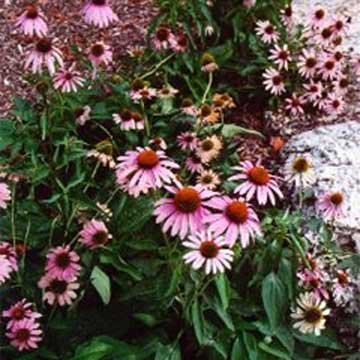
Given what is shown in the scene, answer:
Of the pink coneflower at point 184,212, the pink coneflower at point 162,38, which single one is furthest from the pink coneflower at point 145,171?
the pink coneflower at point 162,38

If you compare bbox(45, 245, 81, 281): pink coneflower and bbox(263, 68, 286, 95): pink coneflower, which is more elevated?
bbox(263, 68, 286, 95): pink coneflower

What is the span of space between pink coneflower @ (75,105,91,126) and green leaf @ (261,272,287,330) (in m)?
1.05

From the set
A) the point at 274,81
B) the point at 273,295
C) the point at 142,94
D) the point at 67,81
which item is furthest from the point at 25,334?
the point at 274,81

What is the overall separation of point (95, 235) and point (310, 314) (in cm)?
66

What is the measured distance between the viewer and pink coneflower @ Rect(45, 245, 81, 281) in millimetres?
2262

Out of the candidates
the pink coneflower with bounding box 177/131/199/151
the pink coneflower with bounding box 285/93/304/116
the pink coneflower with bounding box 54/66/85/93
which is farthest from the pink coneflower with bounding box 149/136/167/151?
the pink coneflower with bounding box 285/93/304/116

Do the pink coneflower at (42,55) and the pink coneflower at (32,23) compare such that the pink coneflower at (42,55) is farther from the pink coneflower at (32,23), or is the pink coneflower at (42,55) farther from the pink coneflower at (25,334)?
the pink coneflower at (25,334)

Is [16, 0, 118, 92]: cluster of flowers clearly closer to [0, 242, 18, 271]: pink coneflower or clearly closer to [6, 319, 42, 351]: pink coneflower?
[0, 242, 18, 271]: pink coneflower

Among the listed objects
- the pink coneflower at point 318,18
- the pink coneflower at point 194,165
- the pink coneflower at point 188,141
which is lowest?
the pink coneflower at point 194,165

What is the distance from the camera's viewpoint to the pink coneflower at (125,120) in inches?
115

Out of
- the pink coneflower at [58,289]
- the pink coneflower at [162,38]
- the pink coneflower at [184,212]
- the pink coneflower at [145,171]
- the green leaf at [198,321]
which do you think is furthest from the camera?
the pink coneflower at [162,38]

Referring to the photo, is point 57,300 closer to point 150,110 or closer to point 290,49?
point 150,110

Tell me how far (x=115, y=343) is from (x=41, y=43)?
3.10ft

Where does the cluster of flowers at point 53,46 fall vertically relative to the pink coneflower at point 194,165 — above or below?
above
